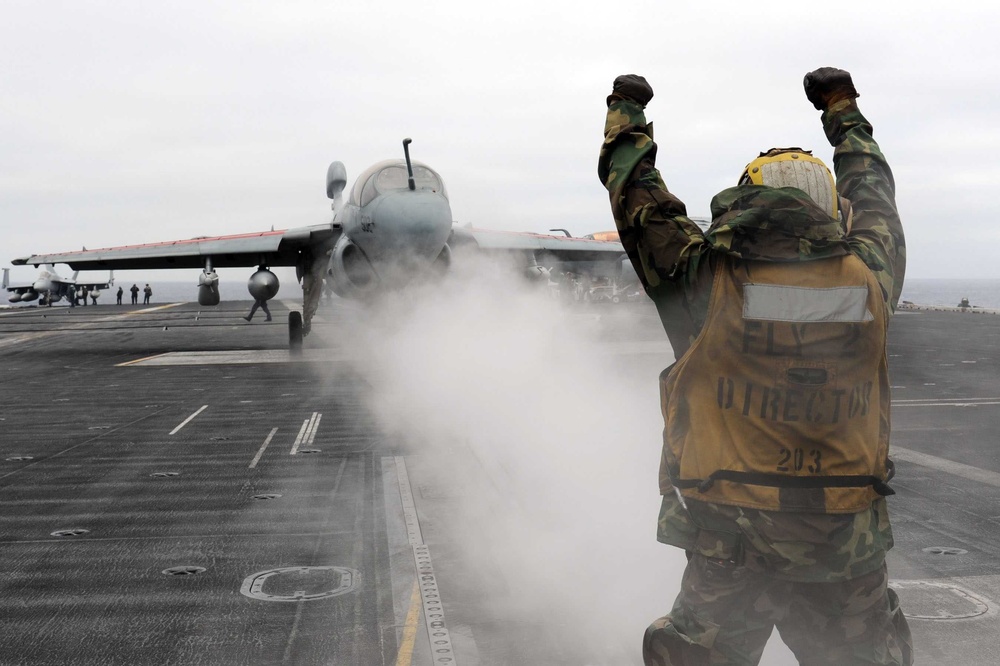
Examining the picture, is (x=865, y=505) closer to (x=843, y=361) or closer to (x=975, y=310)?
(x=843, y=361)

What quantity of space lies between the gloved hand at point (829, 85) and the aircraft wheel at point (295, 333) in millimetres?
22758

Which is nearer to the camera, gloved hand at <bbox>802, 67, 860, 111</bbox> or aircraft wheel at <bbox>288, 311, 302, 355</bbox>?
gloved hand at <bbox>802, 67, 860, 111</bbox>

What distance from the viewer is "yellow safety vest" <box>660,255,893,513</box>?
2680 mm

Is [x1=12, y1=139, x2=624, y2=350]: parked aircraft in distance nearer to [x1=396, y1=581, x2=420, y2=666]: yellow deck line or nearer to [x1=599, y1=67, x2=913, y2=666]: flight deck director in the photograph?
[x1=396, y1=581, x2=420, y2=666]: yellow deck line

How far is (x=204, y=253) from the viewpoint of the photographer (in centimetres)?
2503

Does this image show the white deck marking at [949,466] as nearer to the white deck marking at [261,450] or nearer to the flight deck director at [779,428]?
the flight deck director at [779,428]

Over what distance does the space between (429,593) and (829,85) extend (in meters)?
4.15

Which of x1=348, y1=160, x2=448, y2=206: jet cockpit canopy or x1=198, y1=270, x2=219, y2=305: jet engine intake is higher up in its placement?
x1=348, y1=160, x2=448, y2=206: jet cockpit canopy

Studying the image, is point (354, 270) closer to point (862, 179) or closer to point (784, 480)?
point (862, 179)

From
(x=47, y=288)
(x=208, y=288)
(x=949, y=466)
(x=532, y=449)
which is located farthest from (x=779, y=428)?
(x=47, y=288)

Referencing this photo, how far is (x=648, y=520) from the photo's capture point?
6.89m

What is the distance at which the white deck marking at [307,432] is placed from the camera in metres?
12.0

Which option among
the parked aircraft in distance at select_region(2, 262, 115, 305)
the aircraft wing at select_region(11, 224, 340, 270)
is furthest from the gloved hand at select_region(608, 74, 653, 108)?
the parked aircraft in distance at select_region(2, 262, 115, 305)

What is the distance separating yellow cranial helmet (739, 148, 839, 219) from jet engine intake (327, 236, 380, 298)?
15.3 m
